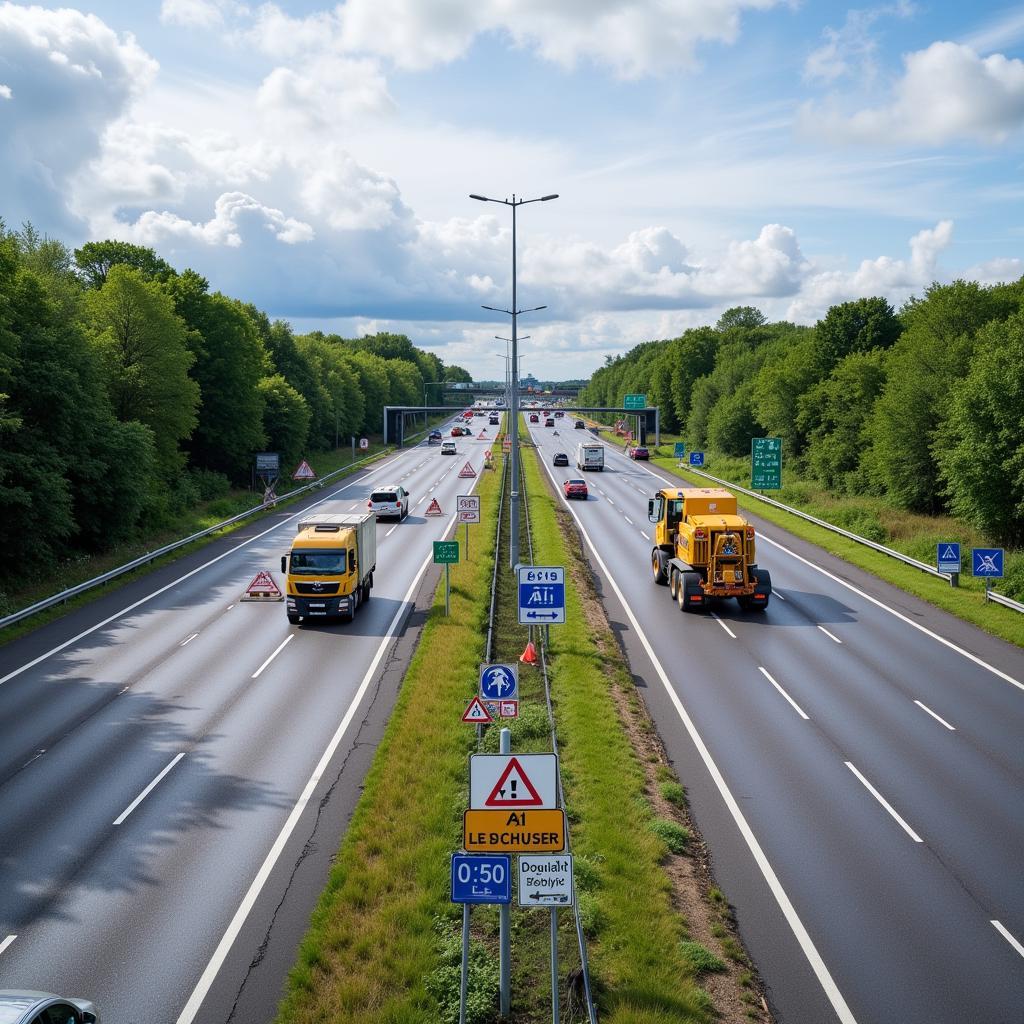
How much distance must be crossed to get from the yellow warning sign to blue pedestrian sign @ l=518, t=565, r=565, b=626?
443 inches

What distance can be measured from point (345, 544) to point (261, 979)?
1855 cm

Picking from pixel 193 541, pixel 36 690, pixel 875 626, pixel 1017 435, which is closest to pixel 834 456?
pixel 1017 435

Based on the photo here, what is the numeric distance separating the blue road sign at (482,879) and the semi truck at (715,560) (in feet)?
71.4

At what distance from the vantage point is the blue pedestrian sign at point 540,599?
20.6 metres

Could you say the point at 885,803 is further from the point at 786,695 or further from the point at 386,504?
the point at 386,504

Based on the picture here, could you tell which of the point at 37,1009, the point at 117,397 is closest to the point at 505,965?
the point at 37,1009

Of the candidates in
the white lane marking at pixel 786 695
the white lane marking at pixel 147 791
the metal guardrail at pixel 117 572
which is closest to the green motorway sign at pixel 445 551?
the white lane marking at pixel 786 695

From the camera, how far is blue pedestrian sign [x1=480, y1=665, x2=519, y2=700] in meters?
15.5

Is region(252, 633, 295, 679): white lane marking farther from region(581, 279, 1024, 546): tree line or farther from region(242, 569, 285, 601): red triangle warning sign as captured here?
region(581, 279, 1024, 546): tree line

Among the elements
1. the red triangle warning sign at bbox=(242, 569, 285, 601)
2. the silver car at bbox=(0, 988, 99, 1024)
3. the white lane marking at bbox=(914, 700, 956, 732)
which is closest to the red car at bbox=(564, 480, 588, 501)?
the red triangle warning sign at bbox=(242, 569, 285, 601)

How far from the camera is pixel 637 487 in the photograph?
71688mm

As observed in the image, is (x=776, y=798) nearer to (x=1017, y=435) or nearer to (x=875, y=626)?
(x=875, y=626)

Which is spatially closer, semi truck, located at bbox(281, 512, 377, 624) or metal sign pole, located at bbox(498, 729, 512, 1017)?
metal sign pole, located at bbox(498, 729, 512, 1017)

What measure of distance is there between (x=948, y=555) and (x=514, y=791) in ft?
90.6
